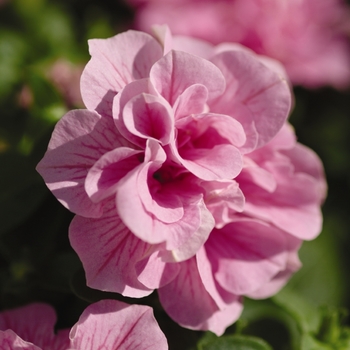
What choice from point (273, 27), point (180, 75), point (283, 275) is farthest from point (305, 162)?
point (273, 27)

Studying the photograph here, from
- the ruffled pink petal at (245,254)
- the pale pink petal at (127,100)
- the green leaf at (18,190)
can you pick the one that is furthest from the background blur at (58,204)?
the pale pink petal at (127,100)

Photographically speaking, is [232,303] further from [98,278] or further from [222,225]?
[98,278]

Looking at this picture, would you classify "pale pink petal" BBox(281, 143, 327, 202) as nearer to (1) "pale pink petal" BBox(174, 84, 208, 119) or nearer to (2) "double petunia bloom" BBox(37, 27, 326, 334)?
(2) "double petunia bloom" BBox(37, 27, 326, 334)

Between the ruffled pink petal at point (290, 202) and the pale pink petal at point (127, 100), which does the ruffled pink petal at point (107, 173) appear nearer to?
the pale pink petal at point (127, 100)

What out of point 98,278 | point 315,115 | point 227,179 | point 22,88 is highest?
point 227,179

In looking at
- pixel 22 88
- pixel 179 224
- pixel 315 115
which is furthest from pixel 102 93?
pixel 315 115

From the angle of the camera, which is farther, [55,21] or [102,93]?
[55,21]

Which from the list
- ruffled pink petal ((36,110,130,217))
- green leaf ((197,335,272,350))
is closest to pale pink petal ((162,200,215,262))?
ruffled pink petal ((36,110,130,217))

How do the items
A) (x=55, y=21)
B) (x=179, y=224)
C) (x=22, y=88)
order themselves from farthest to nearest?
1. (x=55, y=21)
2. (x=22, y=88)
3. (x=179, y=224)
